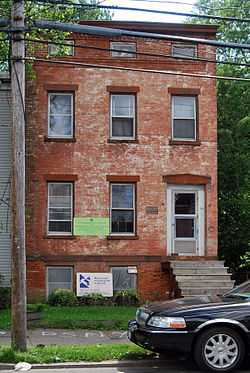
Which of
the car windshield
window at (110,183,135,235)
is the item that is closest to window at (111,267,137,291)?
window at (110,183,135,235)

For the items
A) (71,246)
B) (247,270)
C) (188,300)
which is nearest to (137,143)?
(71,246)

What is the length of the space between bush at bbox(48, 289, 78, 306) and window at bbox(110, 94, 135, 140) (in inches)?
201

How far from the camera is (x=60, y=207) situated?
20641mm

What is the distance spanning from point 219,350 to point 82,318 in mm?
6557

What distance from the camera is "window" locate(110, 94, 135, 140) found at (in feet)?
68.6

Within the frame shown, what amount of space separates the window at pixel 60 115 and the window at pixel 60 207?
1632 mm

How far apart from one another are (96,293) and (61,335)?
5509 millimetres

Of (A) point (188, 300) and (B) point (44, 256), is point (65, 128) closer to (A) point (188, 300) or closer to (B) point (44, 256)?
(B) point (44, 256)

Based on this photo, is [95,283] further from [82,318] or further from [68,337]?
[68,337]

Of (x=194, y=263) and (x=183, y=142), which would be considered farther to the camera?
(x=183, y=142)

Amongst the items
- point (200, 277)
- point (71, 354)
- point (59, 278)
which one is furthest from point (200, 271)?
point (71, 354)

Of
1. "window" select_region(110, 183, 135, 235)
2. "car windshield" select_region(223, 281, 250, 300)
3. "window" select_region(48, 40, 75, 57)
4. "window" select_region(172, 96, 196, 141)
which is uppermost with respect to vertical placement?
"window" select_region(48, 40, 75, 57)

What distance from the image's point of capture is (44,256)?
20.2 meters

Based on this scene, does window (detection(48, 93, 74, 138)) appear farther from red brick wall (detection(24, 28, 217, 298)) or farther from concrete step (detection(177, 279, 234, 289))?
concrete step (detection(177, 279, 234, 289))
